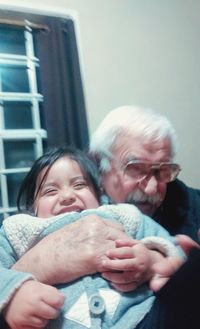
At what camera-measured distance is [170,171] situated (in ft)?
4.69

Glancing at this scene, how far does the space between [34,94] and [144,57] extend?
27.2 inches

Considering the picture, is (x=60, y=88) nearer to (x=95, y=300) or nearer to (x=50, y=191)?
(x=50, y=191)

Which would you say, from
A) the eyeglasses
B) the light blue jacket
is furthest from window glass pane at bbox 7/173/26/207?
Answer: the light blue jacket

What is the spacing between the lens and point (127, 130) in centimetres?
142

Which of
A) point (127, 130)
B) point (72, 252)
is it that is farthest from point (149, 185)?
point (72, 252)

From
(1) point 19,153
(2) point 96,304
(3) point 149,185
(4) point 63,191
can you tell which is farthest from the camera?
(1) point 19,153

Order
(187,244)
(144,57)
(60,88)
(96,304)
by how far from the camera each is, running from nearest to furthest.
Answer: (187,244), (96,304), (60,88), (144,57)

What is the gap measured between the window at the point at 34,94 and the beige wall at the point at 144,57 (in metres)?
0.10

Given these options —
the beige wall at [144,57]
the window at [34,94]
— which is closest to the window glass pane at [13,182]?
the window at [34,94]

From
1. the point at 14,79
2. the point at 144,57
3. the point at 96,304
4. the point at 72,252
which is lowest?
the point at 96,304

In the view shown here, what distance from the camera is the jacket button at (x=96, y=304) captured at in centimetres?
78

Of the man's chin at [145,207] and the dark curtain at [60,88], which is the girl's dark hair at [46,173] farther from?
the dark curtain at [60,88]

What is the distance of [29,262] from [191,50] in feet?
6.12

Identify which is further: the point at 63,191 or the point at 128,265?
the point at 63,191
